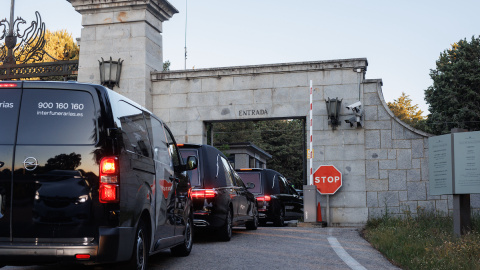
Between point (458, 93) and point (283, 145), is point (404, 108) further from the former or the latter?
point (458, 93)

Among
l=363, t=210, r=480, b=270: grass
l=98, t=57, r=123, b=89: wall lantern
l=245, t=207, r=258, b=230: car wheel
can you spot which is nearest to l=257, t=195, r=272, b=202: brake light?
l=245, t=207, r=258, b=230: car wheel

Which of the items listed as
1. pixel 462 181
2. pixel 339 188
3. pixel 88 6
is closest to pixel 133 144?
pixel 462 181

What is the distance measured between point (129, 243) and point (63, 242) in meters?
0.67

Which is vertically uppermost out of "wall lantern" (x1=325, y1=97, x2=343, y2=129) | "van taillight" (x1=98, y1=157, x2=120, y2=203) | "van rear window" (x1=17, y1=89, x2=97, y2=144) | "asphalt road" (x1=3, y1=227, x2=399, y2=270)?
"wall lantern" (x1=325, y1=97, x2=343, y2=129)

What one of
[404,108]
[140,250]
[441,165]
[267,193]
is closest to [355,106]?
[267,193]

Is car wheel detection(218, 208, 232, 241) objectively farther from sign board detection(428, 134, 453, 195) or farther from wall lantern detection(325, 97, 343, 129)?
wall lantern detection(325, 97, 343, 129)

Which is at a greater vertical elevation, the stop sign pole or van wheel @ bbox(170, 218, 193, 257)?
the stop sign pole

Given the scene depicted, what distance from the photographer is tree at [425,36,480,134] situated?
142 ft

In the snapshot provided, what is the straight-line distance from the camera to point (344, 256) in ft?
31.1

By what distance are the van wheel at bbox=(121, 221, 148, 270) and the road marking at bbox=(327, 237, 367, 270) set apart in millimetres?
2659

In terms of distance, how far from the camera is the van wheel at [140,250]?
6.58 metres

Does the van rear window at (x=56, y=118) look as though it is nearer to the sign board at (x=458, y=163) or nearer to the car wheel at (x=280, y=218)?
the sign board at (x=458, y=163)

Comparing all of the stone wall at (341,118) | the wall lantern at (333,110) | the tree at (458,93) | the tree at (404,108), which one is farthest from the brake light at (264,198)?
the tree at (404,108)

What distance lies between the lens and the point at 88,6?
2019cm
